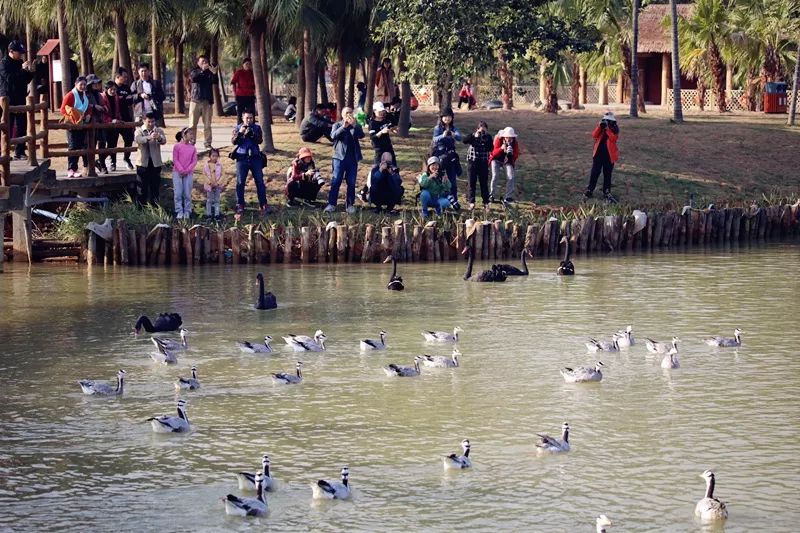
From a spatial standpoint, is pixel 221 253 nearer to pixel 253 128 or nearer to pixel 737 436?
pixel 253 128

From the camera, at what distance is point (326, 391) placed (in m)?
17.1

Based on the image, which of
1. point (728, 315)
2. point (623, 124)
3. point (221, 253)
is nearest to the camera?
point (728, 315)

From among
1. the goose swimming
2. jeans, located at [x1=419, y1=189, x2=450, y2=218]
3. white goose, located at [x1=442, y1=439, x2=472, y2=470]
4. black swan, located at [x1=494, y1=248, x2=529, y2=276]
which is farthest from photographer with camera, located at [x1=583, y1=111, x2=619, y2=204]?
white goose, located at [x1=442, y1=439, x2=472, y2=470]

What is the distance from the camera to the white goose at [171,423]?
14.9 meters

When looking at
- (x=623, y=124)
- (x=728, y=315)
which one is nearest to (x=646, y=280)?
(x=728, y=315)

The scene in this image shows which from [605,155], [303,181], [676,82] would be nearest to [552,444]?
[303,181]

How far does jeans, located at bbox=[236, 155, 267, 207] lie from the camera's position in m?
29.3

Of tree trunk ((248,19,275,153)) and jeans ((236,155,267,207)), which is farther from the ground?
tree trunk ((248,19,275,153))

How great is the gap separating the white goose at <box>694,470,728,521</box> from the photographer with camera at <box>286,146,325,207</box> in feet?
61.2

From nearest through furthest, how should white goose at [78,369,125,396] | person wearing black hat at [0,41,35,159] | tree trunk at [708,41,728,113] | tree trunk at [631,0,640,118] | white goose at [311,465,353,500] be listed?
1. white goose at [311,465,353,500]
2. white goose at [78,369,125,396]
3. person wearing black hat at [0,41,35,159]
4. tree trunk at [631,0,640,118]
5. tree trunk at [708,41,728,113]

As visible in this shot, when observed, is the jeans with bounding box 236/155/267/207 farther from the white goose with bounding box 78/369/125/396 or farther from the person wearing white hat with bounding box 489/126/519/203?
the white goose with bounding box 78/369/125/396

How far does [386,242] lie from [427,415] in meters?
12.3

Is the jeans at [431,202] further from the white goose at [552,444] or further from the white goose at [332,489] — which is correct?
the white goose at [332,489]

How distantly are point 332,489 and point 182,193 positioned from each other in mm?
16901
